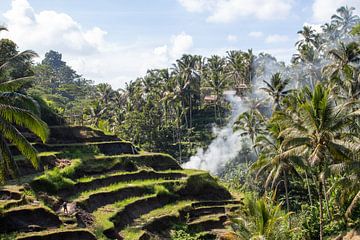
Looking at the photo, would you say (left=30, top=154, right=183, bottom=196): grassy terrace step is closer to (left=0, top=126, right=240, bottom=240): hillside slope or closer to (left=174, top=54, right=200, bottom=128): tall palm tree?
(left=0, top=126, right=240, bottom=240): hillside slope

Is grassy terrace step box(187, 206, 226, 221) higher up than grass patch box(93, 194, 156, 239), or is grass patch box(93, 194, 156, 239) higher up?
grass patch box(93, 194, 156, 239)

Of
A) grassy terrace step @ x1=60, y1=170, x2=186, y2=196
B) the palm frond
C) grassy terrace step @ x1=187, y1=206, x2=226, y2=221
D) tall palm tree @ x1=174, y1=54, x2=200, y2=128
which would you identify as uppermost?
tall palm tree @ x1=174, y1=54, x2=200, y2=128

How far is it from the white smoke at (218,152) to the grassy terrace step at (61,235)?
3795 centimetres

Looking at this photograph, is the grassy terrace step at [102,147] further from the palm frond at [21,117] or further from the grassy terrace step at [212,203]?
the palm frond at [21,117]

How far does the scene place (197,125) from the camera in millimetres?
73625

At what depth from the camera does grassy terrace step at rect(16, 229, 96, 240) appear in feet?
73.7

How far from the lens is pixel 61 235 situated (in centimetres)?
2366

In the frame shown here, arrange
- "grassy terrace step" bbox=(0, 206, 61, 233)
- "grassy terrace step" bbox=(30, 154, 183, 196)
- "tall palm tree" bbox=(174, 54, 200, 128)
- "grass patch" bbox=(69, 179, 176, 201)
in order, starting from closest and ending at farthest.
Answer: "grassy terrace step" bbox=(0, 206, 61, 233)
"grassy terrace step" bbox=(30, 154, 183, 196)
"grass patch" bbox=(69, 179, 176, 201)
"tall palm tree" bbox=(174, 54, 200, 128)

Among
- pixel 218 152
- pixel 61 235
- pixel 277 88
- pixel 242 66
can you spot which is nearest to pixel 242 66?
pixel 242 66

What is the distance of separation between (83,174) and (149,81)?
4518 cm

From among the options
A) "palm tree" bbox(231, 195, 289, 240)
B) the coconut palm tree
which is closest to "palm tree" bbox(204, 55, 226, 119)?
the coconut palm tree

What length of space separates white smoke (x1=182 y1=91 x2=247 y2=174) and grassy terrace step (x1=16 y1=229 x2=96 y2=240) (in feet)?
125

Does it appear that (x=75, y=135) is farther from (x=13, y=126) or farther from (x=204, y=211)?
(x=13, y=126)

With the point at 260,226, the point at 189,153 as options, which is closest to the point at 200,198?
the point at 260,226
